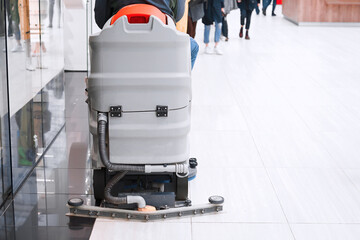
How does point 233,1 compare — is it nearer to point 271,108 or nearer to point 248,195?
point 271,108

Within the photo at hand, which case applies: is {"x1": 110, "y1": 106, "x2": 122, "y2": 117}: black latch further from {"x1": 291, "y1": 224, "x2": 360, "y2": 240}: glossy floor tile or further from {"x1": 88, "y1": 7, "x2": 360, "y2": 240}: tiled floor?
{"x1": 291, "y1": 224, "x2": 360, "y2": 240}: glossy floor tile

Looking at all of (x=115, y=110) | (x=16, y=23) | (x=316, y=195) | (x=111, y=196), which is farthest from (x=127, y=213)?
(x=16, y=23)

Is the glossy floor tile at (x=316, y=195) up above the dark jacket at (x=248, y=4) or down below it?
below

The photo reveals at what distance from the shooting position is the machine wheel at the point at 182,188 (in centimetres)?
307

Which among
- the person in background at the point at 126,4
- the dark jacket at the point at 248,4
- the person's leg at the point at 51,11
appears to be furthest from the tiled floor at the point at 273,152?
the dark jacket at the point at 248,4

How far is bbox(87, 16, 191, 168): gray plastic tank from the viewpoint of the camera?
264 cm

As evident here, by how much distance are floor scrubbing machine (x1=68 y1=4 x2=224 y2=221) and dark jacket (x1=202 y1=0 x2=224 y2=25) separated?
21.0ft

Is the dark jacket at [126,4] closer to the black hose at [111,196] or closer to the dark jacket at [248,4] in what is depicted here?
the black hose at [111,196]

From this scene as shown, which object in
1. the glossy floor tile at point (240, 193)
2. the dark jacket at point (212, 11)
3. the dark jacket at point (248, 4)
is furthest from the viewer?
the dark jacket at point (248, 4)

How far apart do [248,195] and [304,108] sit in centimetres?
242

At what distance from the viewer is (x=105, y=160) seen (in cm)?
274

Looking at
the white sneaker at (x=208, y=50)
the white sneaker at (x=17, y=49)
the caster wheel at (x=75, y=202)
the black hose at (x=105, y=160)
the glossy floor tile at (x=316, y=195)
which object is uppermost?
the white sneaker at (x=17, y=49)

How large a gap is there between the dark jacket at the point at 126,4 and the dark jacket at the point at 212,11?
6105 mm

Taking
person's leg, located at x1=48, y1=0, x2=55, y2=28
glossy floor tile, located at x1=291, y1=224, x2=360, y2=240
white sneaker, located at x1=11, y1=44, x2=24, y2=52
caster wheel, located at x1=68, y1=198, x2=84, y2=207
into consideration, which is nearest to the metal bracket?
caster wheel, located at x1=68, y1=198, x2=84, y2=207
